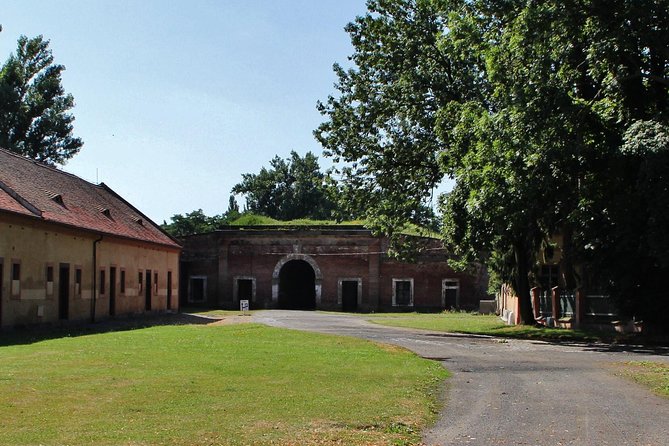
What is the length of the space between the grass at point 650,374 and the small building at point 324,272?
43.4 m

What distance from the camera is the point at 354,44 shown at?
113ft

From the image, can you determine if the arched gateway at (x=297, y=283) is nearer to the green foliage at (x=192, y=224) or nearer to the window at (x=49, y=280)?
the green foliage at (x=192, y=224)

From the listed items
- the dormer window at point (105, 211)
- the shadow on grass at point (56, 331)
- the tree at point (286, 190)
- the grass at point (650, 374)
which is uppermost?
the tree at point (286, 190)

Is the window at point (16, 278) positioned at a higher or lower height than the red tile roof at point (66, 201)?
lower

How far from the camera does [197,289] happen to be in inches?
2584

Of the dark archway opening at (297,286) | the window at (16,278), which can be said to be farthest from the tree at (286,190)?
the window at (16,278)

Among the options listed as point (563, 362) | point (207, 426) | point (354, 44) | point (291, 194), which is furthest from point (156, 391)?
point (291, 194)

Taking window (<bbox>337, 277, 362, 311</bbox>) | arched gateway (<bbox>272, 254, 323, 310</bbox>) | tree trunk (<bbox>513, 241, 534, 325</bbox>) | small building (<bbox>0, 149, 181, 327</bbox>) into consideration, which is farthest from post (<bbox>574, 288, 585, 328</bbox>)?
arched gateway (<bbox>272, 254, 323, 310</bbox>)

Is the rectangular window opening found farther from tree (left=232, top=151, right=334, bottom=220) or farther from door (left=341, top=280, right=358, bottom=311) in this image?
tree (left=232, top=151, right=334, bottom=220)

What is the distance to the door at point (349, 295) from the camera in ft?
211

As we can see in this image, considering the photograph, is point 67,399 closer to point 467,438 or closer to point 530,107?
point 467,438

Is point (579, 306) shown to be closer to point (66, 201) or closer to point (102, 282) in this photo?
point (102, 282)

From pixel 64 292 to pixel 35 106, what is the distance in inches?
1215

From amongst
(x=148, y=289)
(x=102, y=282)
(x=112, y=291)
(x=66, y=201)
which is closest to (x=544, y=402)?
(x=102, y=282)
